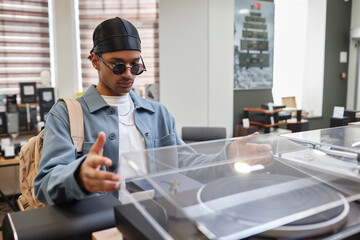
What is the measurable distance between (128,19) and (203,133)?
5.97 feet

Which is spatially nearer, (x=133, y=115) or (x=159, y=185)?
(x=159, y=185)

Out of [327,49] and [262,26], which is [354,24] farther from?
[262,26]

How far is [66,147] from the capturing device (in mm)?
1143

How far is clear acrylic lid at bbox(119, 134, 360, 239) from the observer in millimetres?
571

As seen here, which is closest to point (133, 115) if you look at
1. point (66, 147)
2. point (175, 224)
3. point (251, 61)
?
point (66, 147)

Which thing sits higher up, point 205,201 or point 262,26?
point 262,26

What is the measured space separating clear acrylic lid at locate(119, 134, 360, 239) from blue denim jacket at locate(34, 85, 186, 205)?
5 cm

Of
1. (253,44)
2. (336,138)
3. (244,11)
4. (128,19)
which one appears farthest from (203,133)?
(336,138)

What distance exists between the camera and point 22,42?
12.8ft

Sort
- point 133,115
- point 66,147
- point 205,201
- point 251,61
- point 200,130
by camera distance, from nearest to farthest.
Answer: point 205,201 → point 66,147 → point 133,115 → point 200,130 → point 251,61

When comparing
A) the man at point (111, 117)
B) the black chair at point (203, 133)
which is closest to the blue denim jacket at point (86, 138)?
the man at point (111, 117)

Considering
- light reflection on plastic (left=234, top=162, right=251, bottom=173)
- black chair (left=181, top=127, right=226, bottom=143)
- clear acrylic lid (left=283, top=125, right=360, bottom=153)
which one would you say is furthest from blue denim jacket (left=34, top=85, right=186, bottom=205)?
black chair (left=181, top=127, right=226, bottom=143)

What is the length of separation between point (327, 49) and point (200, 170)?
598 cm

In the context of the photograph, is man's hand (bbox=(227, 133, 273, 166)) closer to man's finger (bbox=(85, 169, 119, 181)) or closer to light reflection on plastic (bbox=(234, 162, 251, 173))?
light reflection on plastic (bbox=(234, 162, 251, 173))
